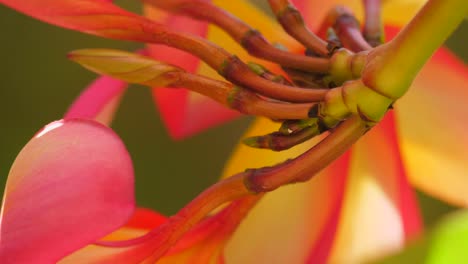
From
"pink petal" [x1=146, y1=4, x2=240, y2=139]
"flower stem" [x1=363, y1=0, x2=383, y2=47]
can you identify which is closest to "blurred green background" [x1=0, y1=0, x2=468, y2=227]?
"pink petal" [x1=146, y1=4, x2=240, y2=139]

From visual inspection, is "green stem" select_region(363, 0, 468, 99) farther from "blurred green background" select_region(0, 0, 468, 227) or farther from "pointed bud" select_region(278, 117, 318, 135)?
"blurred green background" select_region(0, 0, 468, 227)

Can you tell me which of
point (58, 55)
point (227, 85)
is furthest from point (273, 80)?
point (58, 55)

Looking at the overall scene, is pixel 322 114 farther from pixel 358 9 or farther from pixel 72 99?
pixel 72 99

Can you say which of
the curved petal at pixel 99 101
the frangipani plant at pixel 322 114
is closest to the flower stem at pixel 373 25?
the frangipani plant at pixel 322 114

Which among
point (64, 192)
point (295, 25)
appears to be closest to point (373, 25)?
point (295, 25)

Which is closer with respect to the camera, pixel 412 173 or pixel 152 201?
pixel 412 173

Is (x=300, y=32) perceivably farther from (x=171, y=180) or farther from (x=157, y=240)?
(x=171, y=180)

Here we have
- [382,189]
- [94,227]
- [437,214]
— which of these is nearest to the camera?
[94,227]
